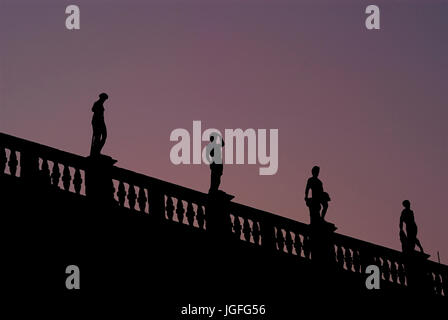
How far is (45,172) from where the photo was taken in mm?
21625


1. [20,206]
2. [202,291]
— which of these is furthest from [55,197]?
[202,291]

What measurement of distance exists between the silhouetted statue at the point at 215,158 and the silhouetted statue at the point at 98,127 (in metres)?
2.62

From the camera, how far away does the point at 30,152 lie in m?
21.6

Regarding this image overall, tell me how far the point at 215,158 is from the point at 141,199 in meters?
2.62

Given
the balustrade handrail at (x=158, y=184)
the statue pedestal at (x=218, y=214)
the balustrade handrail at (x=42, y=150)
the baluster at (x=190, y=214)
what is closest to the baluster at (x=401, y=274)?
the statue pedestal at (x=218, y=214)

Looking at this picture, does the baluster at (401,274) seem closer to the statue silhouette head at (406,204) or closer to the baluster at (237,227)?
the statue silhouette head at (406,204)

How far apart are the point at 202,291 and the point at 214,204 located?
203 cm

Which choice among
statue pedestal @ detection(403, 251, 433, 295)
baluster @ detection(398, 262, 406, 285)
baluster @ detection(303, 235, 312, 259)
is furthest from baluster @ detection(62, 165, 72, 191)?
statue pedestal @ detection(403, 251, 433, 295)

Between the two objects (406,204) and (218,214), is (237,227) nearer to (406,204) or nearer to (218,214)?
(218,214)

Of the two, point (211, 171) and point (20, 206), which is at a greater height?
point (211, 171)

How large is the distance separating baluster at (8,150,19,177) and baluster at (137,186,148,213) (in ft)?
9.16
